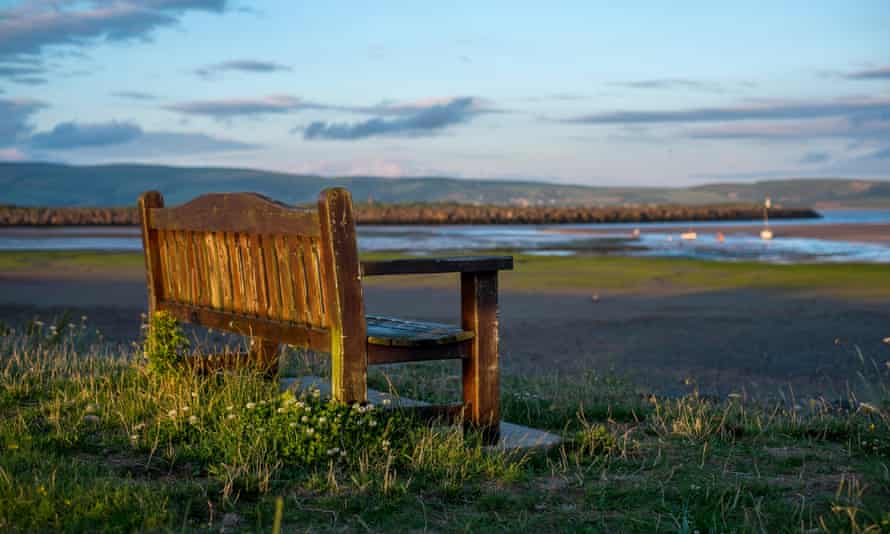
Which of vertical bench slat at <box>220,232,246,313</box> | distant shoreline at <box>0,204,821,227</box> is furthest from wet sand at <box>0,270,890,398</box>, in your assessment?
distant shoreline at <box>0,204,821,227</box>

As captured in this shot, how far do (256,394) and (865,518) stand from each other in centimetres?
371

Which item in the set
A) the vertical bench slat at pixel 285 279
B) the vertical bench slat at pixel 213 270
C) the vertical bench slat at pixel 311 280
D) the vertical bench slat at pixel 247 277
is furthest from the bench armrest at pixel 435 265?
the vertical bench slat at pixel 213 270

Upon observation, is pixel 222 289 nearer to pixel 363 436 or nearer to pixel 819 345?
pixel 363 436

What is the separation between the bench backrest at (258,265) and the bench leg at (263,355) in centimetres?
67

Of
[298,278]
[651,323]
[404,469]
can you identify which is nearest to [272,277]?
[298,278]

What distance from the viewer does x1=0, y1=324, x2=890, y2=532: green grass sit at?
4.38 metres

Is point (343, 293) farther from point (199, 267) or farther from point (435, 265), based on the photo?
point (199, 267)

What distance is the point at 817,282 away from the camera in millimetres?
21250

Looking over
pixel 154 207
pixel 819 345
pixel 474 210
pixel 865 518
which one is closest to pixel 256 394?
pixel 154 207

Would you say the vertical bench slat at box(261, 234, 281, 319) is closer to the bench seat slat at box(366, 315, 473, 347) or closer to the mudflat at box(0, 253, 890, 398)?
the bench seat slat at box(366, 315, 473, 347)

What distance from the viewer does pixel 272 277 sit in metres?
5.79

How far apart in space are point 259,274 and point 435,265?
1.15m

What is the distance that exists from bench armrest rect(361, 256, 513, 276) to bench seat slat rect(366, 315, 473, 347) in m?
0.35

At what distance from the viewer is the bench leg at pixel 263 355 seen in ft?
24.2
